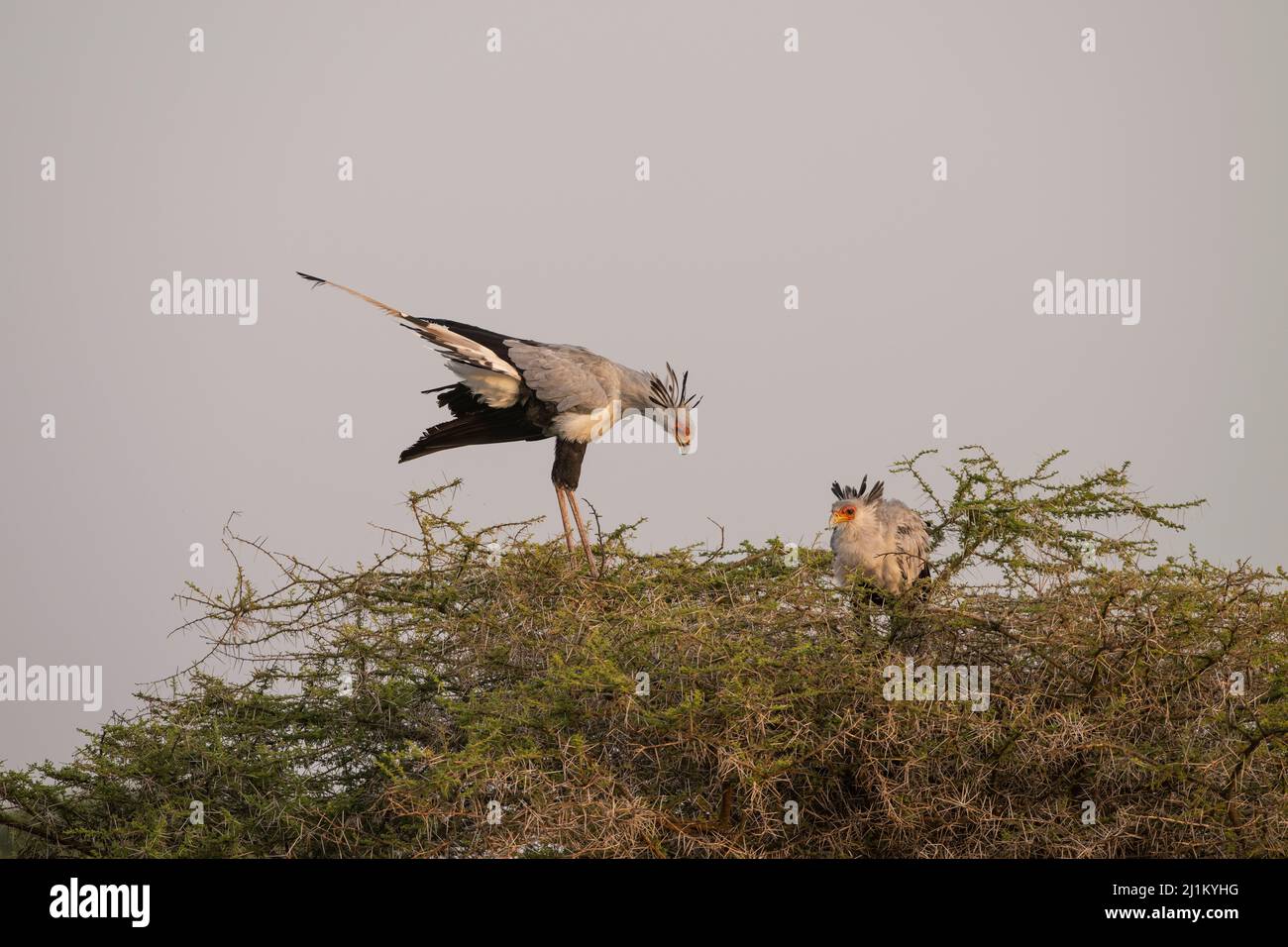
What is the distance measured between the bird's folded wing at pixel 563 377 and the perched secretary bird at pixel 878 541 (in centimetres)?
164

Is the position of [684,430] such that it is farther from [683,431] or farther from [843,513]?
[843,513]

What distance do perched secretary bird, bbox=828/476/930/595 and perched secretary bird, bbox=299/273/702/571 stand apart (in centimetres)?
148

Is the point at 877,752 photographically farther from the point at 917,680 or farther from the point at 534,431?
the point at 534,431

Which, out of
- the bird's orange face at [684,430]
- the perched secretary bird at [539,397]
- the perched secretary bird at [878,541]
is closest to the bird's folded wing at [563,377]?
the perched secretary bird at [539,397]

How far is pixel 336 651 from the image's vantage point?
215 inches

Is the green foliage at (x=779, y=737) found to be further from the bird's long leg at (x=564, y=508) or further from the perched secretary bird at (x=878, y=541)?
the bird's long leg at (x=564, y=508)

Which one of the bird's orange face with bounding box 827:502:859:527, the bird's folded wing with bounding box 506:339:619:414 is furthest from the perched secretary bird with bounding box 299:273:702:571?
the bird's orange face with bounding box 827:502:859:527

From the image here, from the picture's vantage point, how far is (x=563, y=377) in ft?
22.3

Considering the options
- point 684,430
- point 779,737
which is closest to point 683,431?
point 684,430

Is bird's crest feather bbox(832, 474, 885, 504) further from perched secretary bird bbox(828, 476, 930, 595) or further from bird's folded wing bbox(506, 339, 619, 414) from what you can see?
bird's folded wing bbox(506, 339, 619, 414)

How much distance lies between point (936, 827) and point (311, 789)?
228 centimetres

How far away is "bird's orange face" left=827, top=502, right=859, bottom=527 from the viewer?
553 cm

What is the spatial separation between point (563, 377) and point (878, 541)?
2.01 meters
